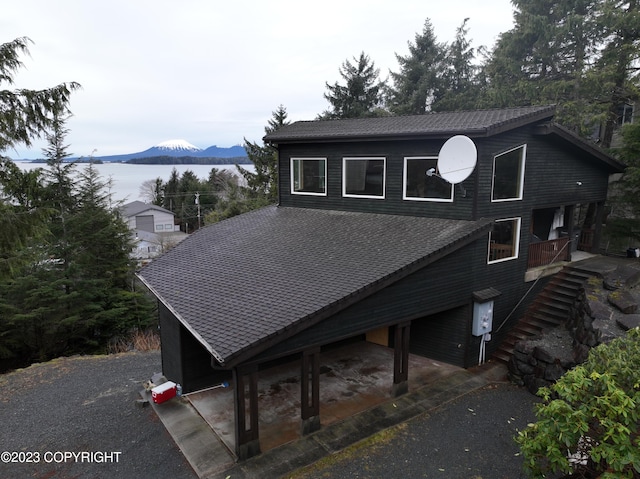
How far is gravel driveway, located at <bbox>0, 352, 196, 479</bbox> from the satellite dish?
25.7ft

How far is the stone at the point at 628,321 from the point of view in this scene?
8.05 metres

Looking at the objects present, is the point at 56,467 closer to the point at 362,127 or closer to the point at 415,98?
the point at 362,127

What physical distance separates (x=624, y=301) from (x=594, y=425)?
6328 mm

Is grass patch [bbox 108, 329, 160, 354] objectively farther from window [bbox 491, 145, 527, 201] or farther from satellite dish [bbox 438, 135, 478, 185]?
window [bbox 491, 145, 527, 201]

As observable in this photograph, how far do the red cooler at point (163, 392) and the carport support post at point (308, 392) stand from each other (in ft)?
10.1

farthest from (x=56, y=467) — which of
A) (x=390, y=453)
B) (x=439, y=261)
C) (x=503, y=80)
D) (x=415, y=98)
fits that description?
(x=415, y=98)

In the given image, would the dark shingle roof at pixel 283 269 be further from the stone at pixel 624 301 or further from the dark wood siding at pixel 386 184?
the stone at pixel 624 301

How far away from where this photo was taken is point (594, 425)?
4.27 metres

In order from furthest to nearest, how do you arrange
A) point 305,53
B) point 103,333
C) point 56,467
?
point 305,53 → point 103,333 → point 56,467

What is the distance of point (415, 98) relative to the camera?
86.5 feet

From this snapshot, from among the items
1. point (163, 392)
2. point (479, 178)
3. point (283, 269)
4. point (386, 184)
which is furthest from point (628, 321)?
point (163, 392)

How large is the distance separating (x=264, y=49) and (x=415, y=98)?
13.0m

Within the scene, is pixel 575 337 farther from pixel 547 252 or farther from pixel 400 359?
pixel 400 359
